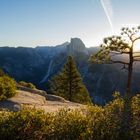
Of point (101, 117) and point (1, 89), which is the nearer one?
point (101, 117)

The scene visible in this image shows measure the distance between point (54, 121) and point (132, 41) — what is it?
21.4 m

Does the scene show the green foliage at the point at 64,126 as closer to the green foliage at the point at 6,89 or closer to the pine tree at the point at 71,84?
the green foliage at the point at 6,89

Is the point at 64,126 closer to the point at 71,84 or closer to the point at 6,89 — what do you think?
the point at 6,89

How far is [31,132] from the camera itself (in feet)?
34.0

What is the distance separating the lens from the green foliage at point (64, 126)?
32.5ft

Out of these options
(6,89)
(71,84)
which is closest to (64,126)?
(6,89)

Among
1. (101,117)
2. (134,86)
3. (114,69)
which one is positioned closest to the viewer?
(101,117)

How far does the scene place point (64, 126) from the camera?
33.5 ft

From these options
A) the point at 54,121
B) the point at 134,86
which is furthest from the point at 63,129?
the point at 134,86

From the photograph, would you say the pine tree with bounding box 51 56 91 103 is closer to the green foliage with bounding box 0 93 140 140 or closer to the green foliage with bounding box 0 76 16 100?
the green foliage with bounding box 0 76 16 100

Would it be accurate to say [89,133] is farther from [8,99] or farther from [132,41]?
[132,41]

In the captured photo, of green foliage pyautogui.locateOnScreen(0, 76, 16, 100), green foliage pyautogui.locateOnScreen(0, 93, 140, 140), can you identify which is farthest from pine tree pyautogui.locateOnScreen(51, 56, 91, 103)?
green foliage pyautogui.locateOnScreen(0, 93, 140, 140)

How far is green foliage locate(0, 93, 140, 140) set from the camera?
9914 mm

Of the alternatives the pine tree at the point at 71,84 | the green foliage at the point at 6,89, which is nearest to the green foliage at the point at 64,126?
the green foliage at the point at 6,89
